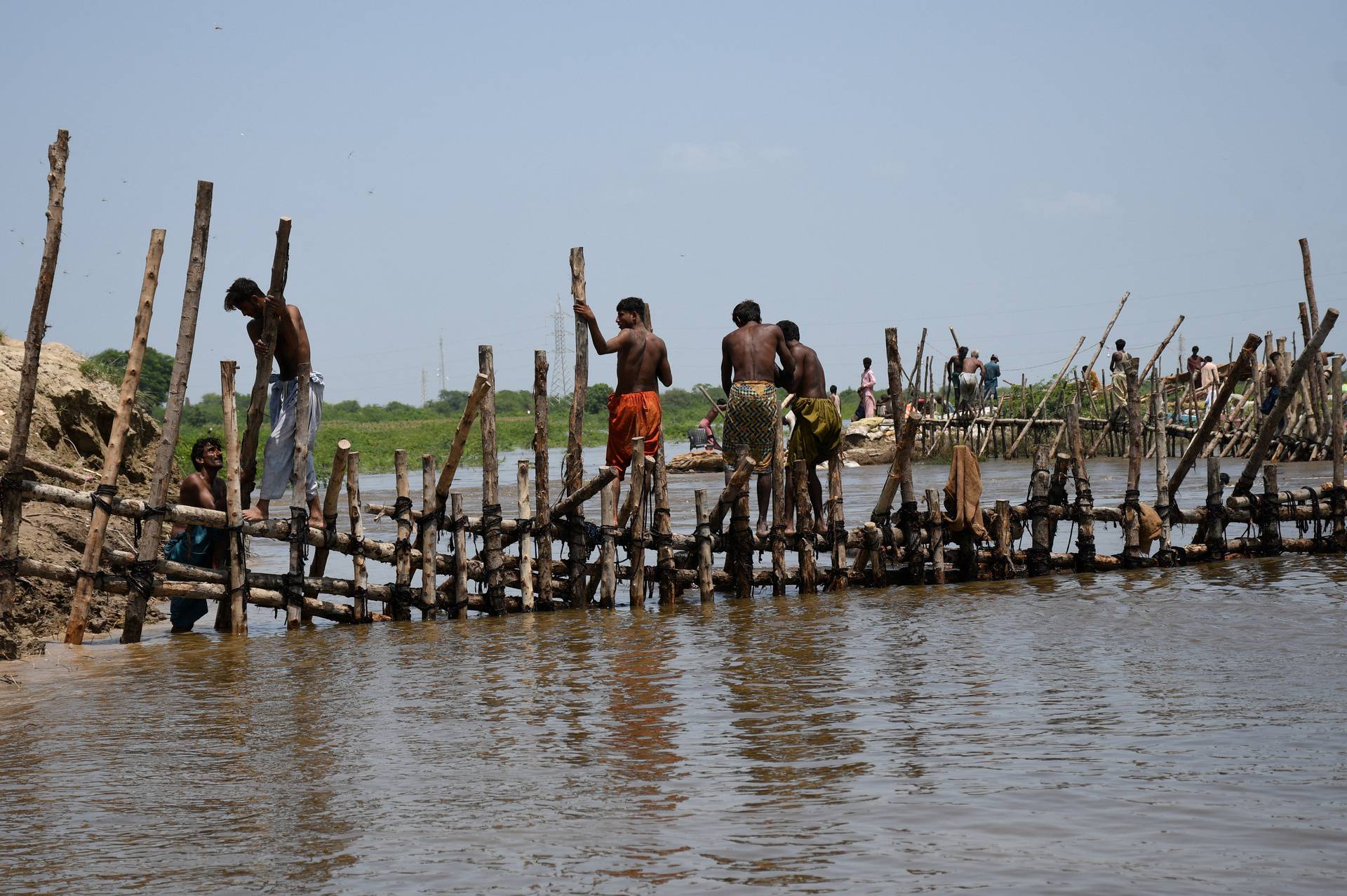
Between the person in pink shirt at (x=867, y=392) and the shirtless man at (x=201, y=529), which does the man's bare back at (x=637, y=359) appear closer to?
the shirtless man at (x=201, y=529)

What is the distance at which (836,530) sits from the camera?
34.0 ft

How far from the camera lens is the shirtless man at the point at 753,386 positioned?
34.2 ft

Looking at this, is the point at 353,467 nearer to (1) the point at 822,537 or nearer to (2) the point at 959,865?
(1) the point at 822,537

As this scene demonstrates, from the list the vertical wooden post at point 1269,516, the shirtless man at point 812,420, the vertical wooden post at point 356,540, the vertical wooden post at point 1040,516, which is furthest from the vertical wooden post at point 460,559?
the vertical wooden post at point 1269,516

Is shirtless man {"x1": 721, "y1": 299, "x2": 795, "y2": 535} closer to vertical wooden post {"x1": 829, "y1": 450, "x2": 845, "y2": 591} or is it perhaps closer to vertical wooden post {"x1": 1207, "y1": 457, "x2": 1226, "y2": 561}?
vertical wooden post {"x1": 829, "y1": 450, "x2": 845, "y2": 591}

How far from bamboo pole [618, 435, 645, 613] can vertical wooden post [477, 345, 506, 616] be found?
2.56ft

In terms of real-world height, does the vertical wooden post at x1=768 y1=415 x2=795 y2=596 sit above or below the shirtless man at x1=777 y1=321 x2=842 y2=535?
below

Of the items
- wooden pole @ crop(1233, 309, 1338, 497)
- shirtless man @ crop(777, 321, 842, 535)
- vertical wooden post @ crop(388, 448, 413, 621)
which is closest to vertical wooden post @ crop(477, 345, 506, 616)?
vertical wooden post @ crop(388, 448, 413, 621)

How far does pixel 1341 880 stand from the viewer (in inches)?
152

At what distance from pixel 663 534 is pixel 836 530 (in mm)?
1411

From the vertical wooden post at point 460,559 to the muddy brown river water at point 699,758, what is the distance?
0.47 m

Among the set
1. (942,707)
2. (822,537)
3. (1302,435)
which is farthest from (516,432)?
(942,707)

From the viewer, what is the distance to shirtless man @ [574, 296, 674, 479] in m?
10.0

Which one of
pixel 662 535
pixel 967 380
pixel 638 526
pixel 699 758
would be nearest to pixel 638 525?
pixel 638 526
